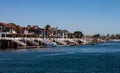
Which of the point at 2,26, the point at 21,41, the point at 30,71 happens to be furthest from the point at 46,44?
the point at 30,71

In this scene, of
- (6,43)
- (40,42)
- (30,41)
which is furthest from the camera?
(40,42)

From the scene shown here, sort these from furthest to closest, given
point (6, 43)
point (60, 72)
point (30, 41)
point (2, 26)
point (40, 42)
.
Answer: point (2, 26), point (40, 42), point (30, 41), point (6, 43), point (60, 72)

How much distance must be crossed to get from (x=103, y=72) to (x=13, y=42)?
280 ft

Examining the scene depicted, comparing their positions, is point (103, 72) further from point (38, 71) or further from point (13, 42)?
point (13, 42)

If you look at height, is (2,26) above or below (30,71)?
above

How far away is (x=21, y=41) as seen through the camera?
142 m

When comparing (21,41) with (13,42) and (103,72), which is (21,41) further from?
(103,72)

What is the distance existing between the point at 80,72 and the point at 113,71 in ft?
16.5

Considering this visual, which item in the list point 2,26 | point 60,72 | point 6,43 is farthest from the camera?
point 2,26

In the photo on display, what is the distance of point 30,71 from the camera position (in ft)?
181

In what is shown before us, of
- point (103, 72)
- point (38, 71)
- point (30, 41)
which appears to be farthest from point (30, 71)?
point (30, 41)

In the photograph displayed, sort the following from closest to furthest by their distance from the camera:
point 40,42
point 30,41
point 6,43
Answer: point 6,43 → point 30,41 → point 40,42

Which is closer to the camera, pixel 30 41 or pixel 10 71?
pixel 10 71

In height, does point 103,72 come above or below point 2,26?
below
